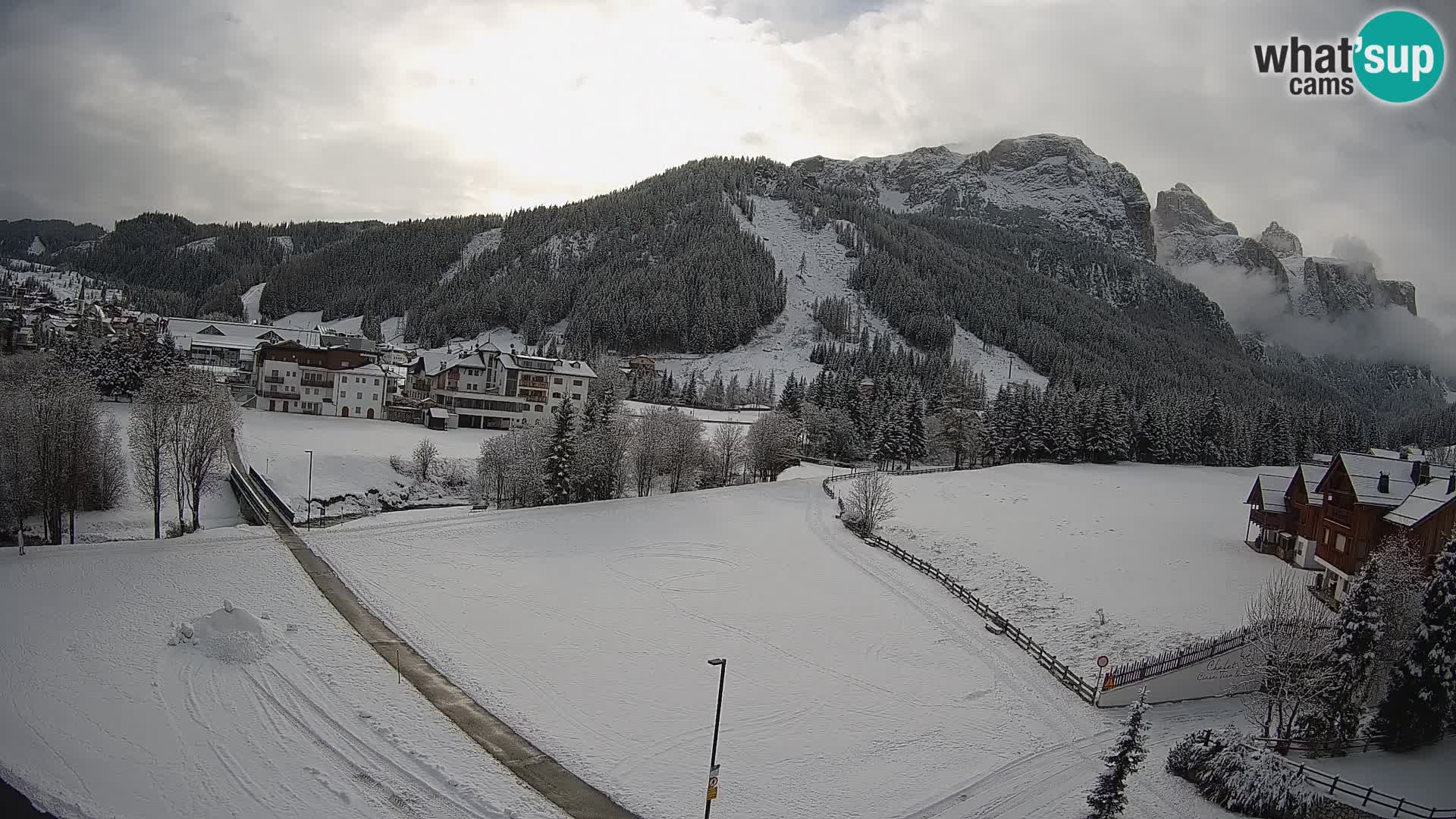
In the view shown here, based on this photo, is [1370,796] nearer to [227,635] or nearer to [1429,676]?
[1429,676]

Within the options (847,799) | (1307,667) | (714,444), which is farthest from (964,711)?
(714,444)

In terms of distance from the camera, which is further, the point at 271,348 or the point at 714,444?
the point at 271,348

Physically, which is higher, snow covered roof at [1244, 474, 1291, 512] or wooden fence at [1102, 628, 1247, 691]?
snow covered roof at [1244, 474, 1291, 512]

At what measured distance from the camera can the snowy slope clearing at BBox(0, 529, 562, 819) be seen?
19609 millimetres

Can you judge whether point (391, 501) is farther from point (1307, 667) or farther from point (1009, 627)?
point (1307, 667)

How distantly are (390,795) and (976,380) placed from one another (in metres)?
160

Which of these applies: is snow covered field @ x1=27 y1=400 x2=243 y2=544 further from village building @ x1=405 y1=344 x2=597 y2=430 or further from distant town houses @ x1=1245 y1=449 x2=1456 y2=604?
distant town houses @ x1=1245 y1=449 x2=1456 y2=604

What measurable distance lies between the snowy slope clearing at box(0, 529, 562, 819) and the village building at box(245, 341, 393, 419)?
173 ft

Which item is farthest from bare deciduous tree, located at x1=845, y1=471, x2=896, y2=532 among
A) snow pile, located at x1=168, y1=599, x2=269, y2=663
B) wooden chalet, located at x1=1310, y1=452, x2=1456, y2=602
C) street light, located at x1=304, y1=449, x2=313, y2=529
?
snow pile, located at x1=168, y1=599, x2=269, y2=663

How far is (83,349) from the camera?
244 feet

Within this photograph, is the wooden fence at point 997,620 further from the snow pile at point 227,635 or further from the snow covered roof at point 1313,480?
the snow pile at point 227,635

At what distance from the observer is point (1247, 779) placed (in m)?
21.2

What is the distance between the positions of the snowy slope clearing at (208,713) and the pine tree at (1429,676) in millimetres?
26421

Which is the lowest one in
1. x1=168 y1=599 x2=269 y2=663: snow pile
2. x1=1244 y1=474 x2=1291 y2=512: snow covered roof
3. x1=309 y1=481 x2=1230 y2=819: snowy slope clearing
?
x1=309 y1=481 x2=1230 y2=819: snowy slope clearing
